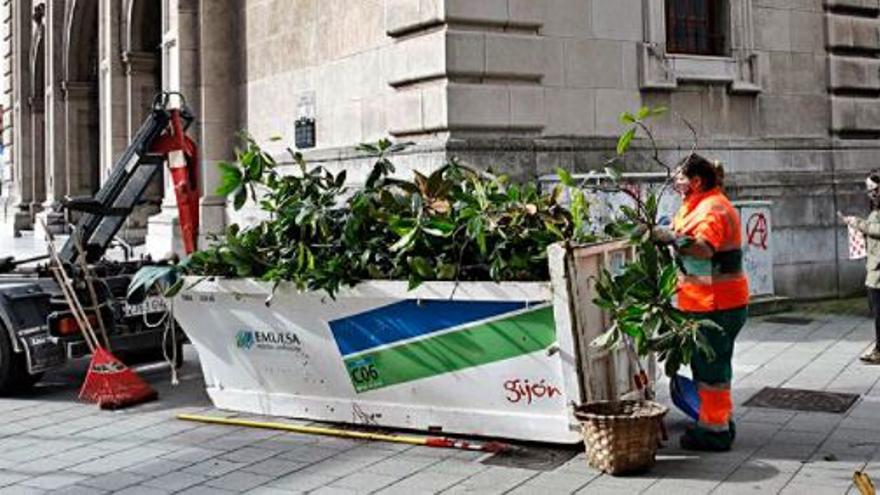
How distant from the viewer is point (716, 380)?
6.07m

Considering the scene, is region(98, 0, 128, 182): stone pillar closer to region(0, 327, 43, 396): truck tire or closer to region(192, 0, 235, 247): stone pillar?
region(192, 0, 235, 247): stone pillar

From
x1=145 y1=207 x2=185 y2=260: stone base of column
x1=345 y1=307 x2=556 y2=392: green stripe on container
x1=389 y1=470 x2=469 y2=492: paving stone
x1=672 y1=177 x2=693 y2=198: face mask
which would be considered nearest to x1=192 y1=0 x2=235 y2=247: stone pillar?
x1=145 y1=207 x2=185 y2=260: stone base of column

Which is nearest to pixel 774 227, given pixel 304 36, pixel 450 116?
pixel 450 116

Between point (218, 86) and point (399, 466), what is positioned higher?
point (218, 86)

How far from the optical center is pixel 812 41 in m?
14.3

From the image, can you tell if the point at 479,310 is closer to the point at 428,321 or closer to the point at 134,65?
the point at 428,321

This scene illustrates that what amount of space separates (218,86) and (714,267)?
1142cm

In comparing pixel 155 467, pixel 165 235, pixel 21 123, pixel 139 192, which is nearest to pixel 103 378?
pixel 139 192

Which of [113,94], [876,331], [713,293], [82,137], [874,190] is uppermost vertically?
[82,137]

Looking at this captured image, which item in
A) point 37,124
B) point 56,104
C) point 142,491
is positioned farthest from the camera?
point 37,124

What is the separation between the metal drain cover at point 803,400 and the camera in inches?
292

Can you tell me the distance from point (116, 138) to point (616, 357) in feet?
61.6

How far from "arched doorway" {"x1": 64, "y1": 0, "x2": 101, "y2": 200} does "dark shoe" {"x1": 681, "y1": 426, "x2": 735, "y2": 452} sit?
27.2m

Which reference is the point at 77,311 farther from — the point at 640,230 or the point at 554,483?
the point at 640,230
